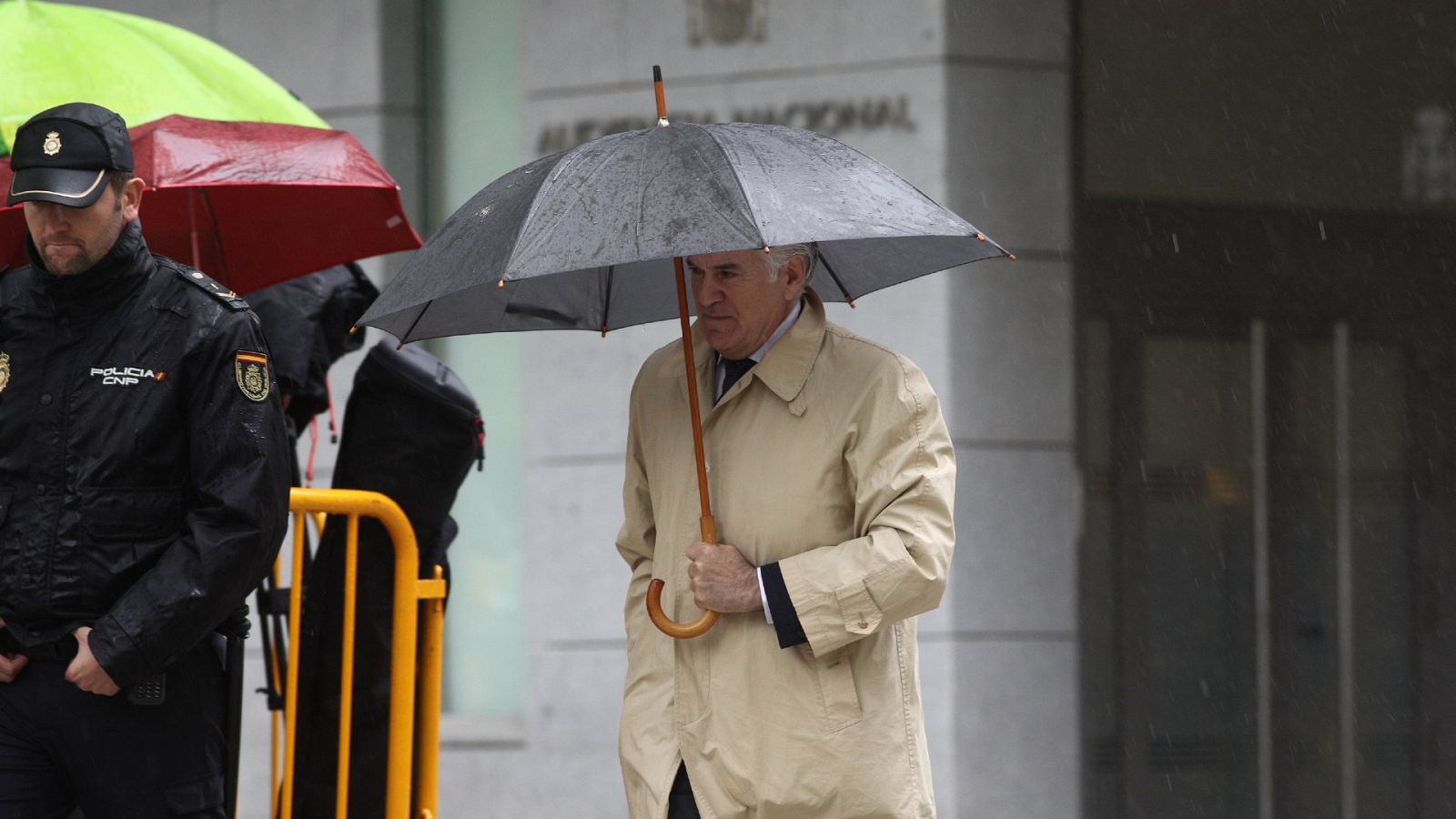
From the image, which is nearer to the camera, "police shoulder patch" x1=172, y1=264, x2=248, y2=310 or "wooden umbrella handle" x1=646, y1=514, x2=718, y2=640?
"wooden umbrella handle" x1=646, y1=514, x2=718, y2=640

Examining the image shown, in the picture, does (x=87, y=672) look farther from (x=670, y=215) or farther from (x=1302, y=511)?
(x=1302, y=511)

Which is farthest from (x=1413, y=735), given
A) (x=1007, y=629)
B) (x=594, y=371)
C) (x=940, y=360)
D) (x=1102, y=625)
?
(x=594, y=371)

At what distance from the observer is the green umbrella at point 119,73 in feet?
16.4

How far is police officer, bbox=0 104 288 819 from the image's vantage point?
3.85m

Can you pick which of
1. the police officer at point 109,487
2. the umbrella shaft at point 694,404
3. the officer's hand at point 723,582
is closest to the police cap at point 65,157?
the police officer at point 109,487

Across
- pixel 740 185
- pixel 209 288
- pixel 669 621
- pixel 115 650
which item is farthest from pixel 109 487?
pixel 740 185

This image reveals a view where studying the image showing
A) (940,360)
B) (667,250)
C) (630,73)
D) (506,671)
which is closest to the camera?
(667,250)

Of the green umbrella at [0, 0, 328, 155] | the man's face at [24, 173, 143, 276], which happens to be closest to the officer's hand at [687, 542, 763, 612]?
the man's face at [24, 173, 143, 276]

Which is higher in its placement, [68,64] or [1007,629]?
[68,64]

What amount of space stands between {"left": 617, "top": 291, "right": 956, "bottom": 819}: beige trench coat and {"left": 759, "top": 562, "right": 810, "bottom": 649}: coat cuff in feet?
0.07

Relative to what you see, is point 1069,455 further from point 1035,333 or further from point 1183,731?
point 1183,731

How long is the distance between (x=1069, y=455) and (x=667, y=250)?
195 inches

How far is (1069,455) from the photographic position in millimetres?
8125

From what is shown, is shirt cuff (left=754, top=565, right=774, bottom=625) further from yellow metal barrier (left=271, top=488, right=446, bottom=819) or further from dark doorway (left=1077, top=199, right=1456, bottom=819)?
dark doorway (left=1077, top=199, right=1456, bottom=819)
